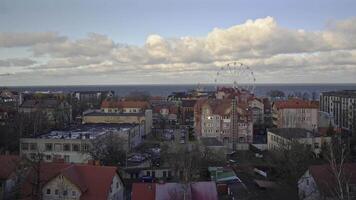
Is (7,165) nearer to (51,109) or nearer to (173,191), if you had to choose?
(173,191)

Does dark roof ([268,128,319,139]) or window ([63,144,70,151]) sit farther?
dark roof ([268,128,319,139])

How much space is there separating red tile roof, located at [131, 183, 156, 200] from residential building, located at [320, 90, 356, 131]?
42.0m

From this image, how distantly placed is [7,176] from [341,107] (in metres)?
56.2

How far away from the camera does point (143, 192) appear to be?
23109 mm

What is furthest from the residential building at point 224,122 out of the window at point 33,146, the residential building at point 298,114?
the window at point 33,146

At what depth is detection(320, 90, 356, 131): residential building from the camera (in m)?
62.0

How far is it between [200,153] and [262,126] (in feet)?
101

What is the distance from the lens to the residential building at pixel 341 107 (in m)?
62.0

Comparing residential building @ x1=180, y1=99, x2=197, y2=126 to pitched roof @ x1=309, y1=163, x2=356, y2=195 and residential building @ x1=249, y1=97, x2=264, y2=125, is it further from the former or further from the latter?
pitched roof @ x1=309, y1=163, x2=356, y2=195

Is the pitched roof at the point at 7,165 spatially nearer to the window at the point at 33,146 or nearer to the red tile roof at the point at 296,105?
the window at the point at 33,146

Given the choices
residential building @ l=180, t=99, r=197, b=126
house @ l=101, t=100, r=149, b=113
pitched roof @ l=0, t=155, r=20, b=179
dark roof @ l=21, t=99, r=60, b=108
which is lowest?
residential building @ l=180, t=99, r=197, b=126

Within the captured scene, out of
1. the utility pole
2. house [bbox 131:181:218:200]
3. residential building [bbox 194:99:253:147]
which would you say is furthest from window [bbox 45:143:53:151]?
the utility pole

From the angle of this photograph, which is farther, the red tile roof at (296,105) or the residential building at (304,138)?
the red tile roof at (296,105)

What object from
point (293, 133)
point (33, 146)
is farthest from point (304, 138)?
point (33, 146)
